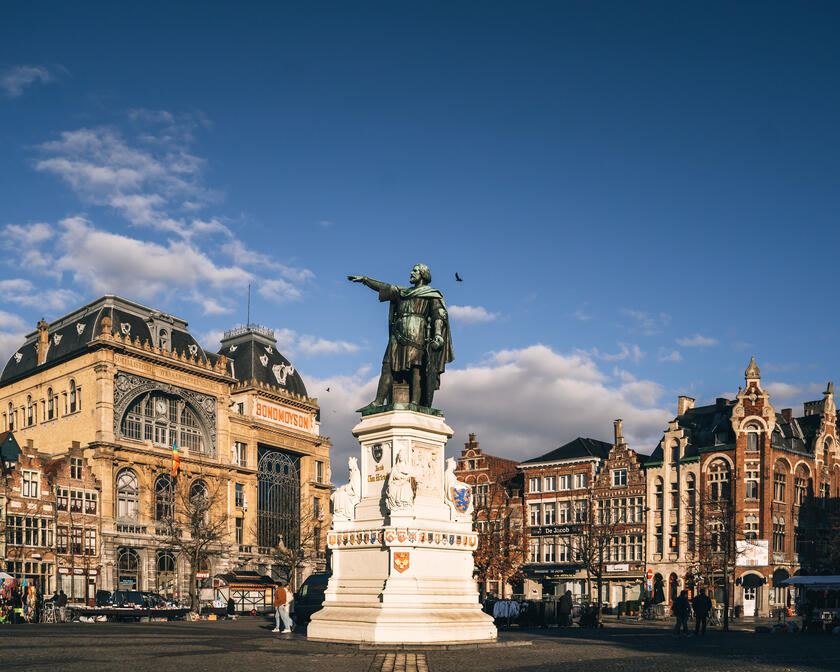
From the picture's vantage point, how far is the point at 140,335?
249 ft

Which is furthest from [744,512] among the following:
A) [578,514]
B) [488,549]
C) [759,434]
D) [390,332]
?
[390,332]

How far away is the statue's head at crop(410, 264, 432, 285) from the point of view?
2362cm

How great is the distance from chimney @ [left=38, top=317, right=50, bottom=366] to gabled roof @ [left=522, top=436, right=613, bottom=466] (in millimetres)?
40035

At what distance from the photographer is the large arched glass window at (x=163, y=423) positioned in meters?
72.6

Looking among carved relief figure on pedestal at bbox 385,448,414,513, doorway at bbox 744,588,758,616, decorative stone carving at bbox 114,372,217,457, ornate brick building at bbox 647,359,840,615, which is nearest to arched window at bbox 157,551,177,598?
decorative stone carving at bbox 114,372,217,457

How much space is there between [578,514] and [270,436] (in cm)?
2735

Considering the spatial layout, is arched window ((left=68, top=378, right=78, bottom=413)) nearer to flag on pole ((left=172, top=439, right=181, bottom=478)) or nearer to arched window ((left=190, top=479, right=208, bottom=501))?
flag on pole ((left=172, top=439, right=181, bottom=478))

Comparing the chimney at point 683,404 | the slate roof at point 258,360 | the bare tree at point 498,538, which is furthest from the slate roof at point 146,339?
the chimney at point 683,404

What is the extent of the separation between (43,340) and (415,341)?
63330 mm

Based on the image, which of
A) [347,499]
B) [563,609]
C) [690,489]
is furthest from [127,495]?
[347,499]

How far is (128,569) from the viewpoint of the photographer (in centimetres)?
6938

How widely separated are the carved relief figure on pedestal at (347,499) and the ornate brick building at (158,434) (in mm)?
47887

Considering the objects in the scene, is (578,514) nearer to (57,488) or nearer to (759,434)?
(759,434)

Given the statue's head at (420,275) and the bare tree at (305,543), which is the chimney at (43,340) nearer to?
the bare tree at (305,543)
